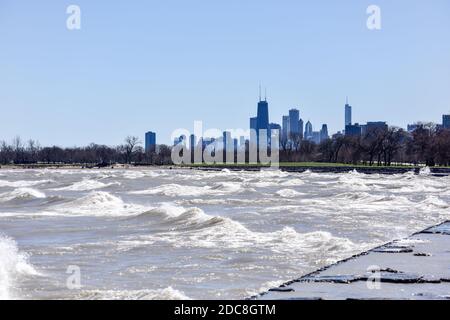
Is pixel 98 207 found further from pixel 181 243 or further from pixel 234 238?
pixel 181 243

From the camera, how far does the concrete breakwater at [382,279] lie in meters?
11.2

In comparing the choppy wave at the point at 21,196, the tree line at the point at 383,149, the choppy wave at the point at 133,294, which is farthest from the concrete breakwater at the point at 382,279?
the tree line at the point at 383,149

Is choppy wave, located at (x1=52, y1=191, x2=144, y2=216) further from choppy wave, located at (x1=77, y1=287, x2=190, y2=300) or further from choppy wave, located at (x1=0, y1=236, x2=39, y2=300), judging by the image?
choppy wave, located at (x1=77, y1=287, x2=190, y2=300)

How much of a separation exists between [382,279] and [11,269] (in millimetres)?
8429

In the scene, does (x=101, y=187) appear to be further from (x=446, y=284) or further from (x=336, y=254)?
(x=446, y=284)

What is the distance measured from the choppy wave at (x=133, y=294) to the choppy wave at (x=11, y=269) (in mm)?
1421

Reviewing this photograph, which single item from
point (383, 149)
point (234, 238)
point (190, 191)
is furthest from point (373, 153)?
point (234, 238)

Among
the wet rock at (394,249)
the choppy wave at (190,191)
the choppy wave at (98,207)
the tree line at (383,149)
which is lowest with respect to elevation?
the choppy wave at (190,191)

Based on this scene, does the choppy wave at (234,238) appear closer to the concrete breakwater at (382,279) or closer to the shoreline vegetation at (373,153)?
the concrete breakwater at (382,279)

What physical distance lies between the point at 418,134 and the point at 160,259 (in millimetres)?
135519

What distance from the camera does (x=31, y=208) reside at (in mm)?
40594

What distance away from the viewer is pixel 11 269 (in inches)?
661

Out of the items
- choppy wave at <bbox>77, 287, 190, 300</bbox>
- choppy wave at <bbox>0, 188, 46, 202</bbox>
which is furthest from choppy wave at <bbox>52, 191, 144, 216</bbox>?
choppy wave at <bbox>77, 287, 190, 300</bbox>
